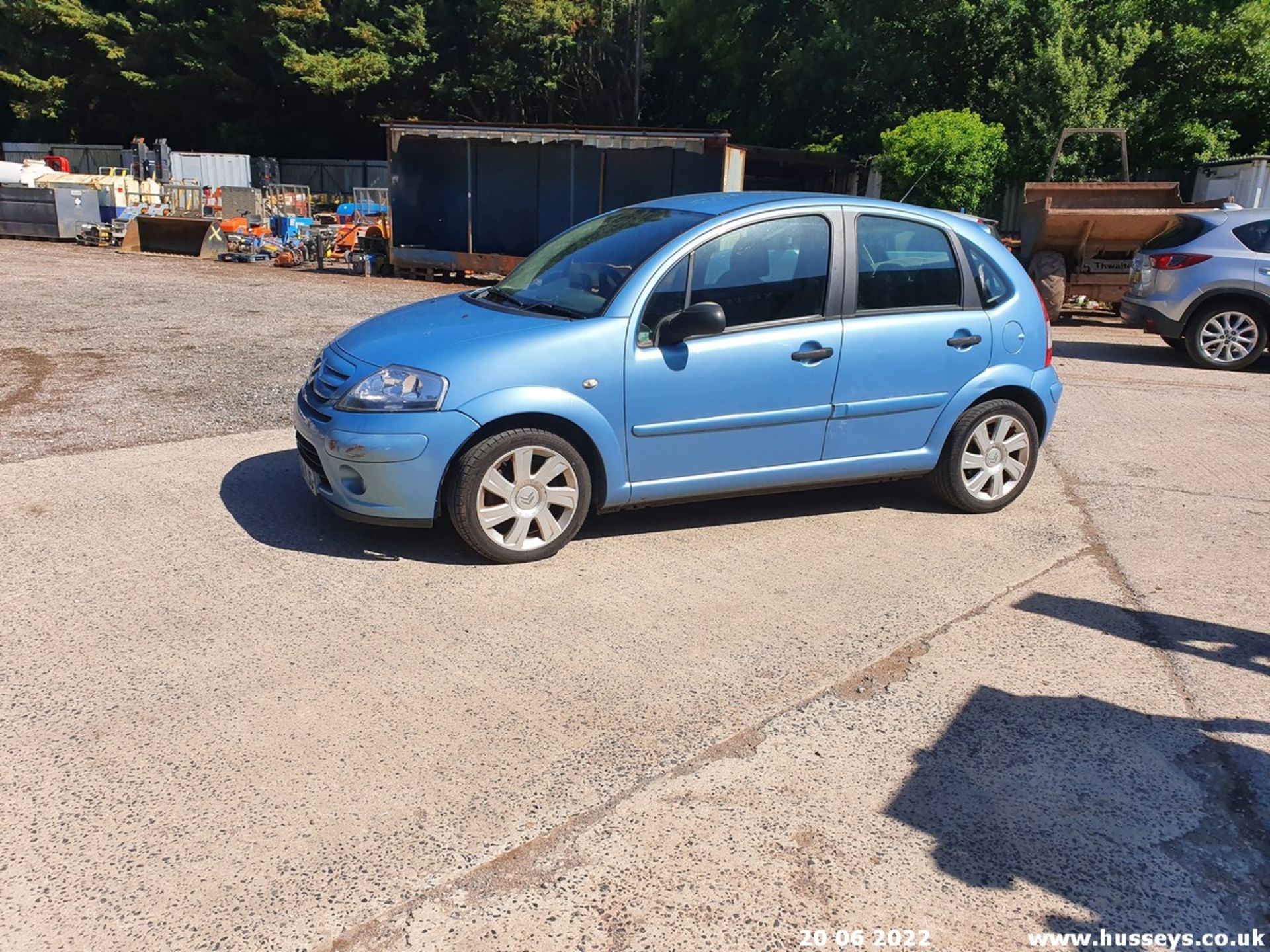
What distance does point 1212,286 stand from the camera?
35.6ft

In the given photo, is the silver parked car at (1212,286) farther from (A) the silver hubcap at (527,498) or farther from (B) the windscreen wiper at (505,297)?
(A) the silver hubcap at (527,498)

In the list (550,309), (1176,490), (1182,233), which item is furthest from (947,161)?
(550,309)

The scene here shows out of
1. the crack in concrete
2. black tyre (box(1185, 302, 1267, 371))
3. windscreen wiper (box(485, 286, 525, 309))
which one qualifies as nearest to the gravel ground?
windscreen wiper (box(485, 286, 525, 309))

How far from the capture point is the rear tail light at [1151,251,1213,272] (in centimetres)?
1086

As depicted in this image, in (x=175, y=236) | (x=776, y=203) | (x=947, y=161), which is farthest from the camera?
(x=175, y=236)

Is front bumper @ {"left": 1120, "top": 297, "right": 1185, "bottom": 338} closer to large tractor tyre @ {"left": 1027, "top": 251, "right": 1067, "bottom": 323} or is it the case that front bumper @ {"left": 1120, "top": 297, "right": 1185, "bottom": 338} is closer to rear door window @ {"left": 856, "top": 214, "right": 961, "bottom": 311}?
large tractor tyre @ {"left": 1027, "top": 251, "right": 1067, "bottom": 323}

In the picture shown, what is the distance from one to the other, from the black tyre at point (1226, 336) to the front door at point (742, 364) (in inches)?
296

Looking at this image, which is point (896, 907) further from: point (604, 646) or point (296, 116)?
point (296, 116)

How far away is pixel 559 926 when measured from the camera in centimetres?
266

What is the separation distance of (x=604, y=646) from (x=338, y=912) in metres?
1.69

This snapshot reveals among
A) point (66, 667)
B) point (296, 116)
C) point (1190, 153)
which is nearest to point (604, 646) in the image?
point (66, 667)

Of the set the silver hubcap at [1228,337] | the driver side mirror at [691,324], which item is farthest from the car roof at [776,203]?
the silver hubcap at [1228,337]

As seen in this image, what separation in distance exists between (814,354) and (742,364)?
16.3 inches

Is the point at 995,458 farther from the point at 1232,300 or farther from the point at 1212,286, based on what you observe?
the point at 1232,300
